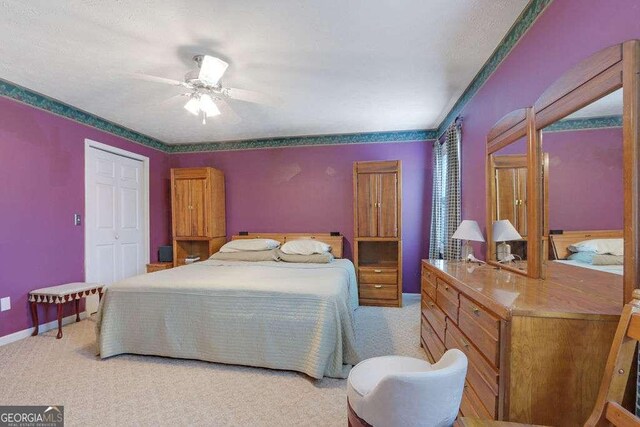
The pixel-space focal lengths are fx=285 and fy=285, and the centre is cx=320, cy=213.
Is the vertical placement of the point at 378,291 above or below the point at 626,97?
below

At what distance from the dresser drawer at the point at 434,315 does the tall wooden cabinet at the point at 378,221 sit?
1.32 m

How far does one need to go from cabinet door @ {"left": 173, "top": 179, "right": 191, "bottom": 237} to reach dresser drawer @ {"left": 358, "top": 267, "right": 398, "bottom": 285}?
8.89ft

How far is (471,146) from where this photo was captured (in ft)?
8.94

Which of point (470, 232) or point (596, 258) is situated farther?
point (470, 232)

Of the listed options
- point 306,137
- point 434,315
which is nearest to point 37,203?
point 306,137

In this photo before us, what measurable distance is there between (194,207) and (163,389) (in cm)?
287

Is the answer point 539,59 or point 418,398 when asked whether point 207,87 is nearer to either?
point 539,59

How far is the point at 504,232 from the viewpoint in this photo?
76.5 inches

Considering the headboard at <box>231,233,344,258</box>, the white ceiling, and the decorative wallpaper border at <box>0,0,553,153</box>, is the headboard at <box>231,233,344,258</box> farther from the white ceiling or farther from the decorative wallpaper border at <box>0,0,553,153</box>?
the white ceiling

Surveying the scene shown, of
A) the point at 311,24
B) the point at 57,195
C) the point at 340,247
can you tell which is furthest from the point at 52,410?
the point at 340,247

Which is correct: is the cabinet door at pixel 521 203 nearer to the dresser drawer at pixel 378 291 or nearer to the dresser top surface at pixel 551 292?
the dresser top surface at pixel 551 292

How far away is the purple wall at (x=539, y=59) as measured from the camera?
3.96 ft

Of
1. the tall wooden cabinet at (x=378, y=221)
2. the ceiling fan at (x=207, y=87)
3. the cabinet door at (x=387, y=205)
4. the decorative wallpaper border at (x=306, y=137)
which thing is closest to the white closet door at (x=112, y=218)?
the decorative wallpaper border at (x=306, y=137)

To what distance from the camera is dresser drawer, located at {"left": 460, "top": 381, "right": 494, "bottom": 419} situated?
1.29 m
